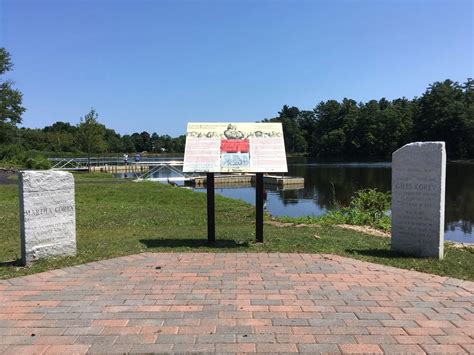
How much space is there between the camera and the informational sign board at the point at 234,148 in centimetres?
695

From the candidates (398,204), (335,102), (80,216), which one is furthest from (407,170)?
(335,102)

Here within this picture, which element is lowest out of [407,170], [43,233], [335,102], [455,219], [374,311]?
[455,219]

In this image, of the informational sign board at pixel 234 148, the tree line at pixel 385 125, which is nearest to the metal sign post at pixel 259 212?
the informational sign board at pixel 234 148

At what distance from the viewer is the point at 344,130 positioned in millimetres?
116000

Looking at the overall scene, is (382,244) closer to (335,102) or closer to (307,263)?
(307,263)

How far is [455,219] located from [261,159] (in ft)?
48.3

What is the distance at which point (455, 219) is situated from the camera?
62.0ft

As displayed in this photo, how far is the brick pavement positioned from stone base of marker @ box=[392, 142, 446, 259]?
993 mm

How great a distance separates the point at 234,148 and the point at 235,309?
3.48 meters

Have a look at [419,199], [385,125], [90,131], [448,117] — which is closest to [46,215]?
[419,199]

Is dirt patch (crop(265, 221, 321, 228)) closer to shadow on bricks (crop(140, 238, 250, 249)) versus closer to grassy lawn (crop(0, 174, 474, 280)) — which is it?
grassy lawn (crop(0, 174, 474, 280))

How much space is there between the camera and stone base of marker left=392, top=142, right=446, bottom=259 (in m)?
6.30

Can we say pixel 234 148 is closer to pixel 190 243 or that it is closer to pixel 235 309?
pixel 190 243

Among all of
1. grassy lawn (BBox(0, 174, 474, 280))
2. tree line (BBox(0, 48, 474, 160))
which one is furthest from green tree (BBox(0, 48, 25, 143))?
grassy lawn (BBox(0, 174, 474, 280))
